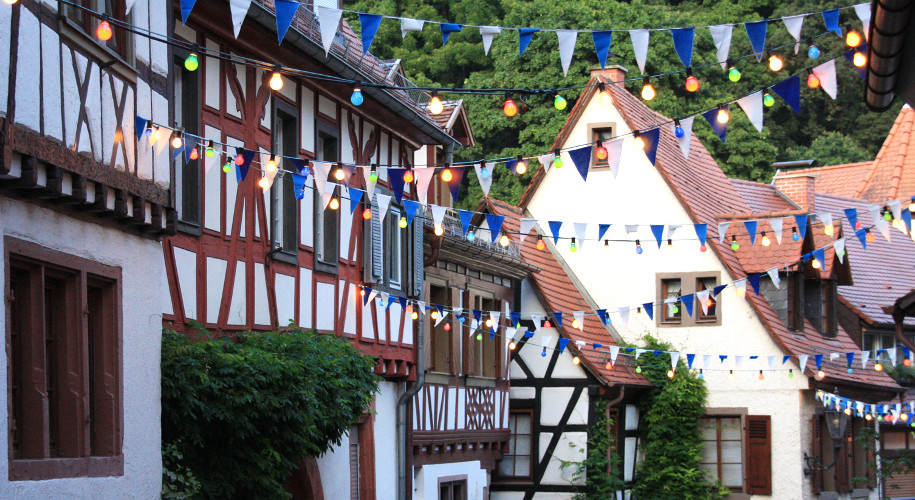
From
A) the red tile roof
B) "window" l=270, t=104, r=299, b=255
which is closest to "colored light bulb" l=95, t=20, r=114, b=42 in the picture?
"window" l=270, t=104, r=299, b=255

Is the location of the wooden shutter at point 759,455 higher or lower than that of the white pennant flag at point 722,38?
lower

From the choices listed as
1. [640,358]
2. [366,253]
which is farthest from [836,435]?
[366,253]

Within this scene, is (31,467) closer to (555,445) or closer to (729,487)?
(555,445)

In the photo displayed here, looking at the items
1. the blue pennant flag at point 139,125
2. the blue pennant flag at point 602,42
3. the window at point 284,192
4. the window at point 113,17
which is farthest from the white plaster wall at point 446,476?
the blue pennant flag at point 602,42

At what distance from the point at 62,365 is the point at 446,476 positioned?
11.4 m

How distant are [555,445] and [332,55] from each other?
11.6m

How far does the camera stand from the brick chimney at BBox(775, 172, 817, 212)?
29.2 m

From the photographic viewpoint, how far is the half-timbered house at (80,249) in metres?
7.67

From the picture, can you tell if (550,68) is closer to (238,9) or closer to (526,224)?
(526,224)

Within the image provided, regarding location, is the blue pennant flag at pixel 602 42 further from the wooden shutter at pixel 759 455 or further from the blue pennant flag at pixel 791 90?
the wooden shutter at pixel 759 455

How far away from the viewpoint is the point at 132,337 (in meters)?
9.30

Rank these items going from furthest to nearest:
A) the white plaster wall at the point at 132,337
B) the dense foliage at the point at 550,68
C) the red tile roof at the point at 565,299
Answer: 1. the dense foliage at the point at 550,68
2. the red tile roof at the point at 565,299
3. the white plaster wall at the point at 132,337

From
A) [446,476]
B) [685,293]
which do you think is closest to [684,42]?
[446,476]

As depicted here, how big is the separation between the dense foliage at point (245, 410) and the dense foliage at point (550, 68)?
21.6 meters
